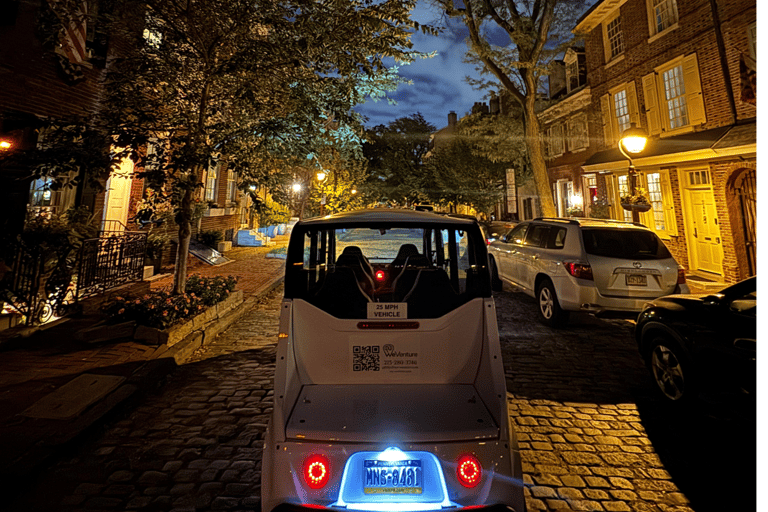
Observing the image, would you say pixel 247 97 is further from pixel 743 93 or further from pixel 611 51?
pixel 611 51

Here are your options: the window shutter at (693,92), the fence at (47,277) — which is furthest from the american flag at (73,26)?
the window shutter at (693,92)

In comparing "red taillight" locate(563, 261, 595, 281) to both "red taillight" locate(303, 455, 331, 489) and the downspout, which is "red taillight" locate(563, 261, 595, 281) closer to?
Result: "red taillight" locate(303, 455, 331, 489)

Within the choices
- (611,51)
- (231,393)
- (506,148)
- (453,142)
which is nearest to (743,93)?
(611,51)

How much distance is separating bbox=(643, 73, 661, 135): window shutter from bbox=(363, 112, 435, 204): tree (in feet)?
63.7

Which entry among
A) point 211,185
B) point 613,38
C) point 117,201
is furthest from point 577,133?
point 117,201

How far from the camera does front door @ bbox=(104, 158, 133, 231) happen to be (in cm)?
973

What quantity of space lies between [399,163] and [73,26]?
3900cm

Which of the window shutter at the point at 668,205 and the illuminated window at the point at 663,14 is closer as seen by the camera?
the illuminated window at the point at 663,14

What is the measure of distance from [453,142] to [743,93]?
66.0 feet

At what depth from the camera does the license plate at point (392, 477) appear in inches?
76.1

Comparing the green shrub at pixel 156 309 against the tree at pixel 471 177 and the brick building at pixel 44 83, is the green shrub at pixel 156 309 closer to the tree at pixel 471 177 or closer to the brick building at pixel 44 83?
the brick building at pixel 44 83

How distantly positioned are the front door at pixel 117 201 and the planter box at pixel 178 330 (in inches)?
198

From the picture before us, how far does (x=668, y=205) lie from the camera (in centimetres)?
1308

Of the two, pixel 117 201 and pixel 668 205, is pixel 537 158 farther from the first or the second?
pixel 117 201
